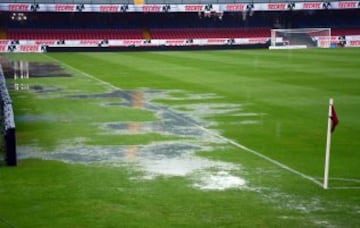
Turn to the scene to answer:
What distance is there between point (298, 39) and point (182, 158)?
2280 inches

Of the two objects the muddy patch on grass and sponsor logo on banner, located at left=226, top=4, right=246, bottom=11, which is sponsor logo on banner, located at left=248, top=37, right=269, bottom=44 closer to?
sponsor logo on banner, located at left=226, top=4, right=246, bottom=11

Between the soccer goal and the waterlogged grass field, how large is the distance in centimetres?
4156

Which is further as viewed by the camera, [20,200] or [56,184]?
[56,184]

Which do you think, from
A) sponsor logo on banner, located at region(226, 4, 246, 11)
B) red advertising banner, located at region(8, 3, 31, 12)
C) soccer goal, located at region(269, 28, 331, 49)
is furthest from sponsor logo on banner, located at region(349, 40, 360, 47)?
red advertising banner, located at region(8, 3, 31, 12)

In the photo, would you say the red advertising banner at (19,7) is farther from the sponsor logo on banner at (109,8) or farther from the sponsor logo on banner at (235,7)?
the sponsor logo on banner at (235,7)

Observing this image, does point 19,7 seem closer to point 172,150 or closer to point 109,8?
point 109,8

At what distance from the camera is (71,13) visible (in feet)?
245

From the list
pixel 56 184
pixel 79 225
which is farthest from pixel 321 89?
pixel 79 225

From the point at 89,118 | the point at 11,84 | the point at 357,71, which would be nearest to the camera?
the point at 89,118

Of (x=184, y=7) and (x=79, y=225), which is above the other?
(x=184, y=7)

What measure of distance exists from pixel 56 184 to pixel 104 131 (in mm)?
5745

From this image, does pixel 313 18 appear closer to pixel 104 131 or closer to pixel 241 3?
pixel 241 3

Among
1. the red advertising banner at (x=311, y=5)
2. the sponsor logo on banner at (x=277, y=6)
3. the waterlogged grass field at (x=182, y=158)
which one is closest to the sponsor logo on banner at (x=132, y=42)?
the sponsor logo on banner at (x=277, y=6)

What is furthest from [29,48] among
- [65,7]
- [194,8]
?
[194,8]
